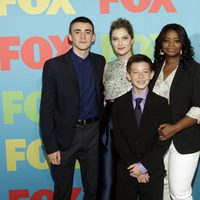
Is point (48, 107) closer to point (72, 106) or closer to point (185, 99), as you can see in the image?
point (72, 106)

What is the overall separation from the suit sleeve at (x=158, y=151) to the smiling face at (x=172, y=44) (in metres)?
0.32

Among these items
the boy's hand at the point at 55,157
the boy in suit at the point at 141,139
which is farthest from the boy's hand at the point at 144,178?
the boy's hand at the point at 55,157

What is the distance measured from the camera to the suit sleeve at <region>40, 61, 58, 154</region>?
2059 mm

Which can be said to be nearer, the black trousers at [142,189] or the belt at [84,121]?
the black trousers at [142,189]

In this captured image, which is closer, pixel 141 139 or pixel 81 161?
pixel 141 139

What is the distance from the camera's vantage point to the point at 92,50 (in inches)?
97.9

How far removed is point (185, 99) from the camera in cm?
195

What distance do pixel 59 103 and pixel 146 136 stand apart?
23.9 inches

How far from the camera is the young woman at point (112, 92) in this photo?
2107 mm

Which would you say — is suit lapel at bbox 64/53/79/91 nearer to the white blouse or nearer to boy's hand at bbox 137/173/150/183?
the white blouse

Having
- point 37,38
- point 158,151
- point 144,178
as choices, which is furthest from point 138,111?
point 37,38

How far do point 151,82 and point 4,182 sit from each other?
1.44 metres

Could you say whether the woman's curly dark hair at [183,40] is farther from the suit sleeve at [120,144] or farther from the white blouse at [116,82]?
the suit sleeve at [120,144]

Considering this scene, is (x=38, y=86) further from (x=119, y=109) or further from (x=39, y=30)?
(x=119, y=109)
